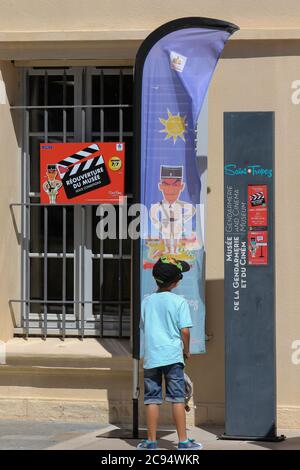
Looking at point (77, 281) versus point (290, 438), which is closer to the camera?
point (290, 438)

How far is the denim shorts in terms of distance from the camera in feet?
26.7

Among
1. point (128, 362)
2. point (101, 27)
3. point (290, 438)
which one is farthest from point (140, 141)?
point (290, 438)

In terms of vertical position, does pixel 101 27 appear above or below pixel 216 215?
above

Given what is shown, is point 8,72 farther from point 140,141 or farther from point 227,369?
point 227,369

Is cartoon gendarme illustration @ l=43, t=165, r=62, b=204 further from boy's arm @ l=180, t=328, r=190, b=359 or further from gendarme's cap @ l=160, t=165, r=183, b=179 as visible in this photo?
boy's arm @ l=180, t=328, r=190, b=359

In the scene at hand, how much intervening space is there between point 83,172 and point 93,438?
255 centimetres

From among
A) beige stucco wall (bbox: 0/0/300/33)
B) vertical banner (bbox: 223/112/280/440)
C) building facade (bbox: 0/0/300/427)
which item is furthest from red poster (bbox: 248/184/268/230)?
beige stucco wall (bbox: 0/0/300/33)

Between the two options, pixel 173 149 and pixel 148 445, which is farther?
pixel 173 149

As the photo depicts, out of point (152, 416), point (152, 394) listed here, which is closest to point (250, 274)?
point (152, 394)

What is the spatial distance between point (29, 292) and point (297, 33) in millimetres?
3591

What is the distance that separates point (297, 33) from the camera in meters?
9.23

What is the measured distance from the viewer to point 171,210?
9.20 metres

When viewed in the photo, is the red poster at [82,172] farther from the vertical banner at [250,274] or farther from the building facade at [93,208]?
the vertical banner at [250,274]

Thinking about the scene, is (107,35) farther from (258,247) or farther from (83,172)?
(258,247)
